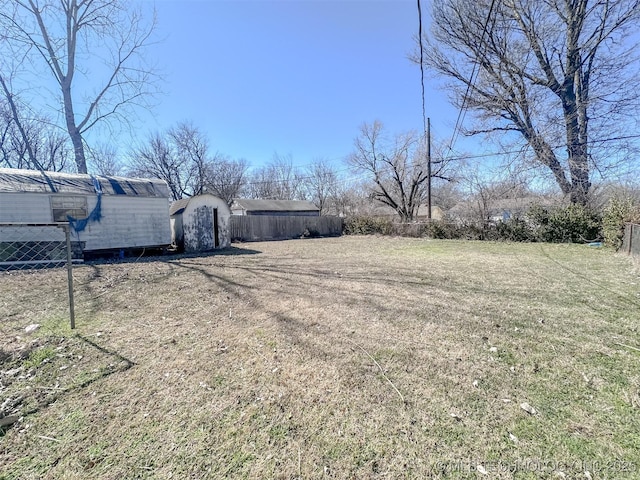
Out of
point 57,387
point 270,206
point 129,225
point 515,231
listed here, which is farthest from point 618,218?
point 270,206

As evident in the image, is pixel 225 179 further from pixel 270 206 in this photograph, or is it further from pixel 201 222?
pixel 201 222

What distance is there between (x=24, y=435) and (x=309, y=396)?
184 cm

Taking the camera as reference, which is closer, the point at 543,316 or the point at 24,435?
the point at 24,435

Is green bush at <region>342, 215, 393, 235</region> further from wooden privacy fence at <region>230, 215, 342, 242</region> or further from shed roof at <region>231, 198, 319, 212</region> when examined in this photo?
shed roof at <region>231, 198, 319, 212</region>

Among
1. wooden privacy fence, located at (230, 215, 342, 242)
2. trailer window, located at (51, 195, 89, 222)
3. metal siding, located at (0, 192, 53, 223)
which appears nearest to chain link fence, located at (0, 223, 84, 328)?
metal siding, located at (0, 192, 53, 223)

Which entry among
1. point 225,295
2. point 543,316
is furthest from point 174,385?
point 543,316

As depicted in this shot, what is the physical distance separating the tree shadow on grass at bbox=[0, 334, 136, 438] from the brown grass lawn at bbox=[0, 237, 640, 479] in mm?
15

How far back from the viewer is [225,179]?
3306 centimetres

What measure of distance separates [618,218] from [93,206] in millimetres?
17557

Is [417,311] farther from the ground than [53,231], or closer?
closer

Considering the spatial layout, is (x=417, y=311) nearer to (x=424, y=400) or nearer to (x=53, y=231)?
(x=424, y=400)

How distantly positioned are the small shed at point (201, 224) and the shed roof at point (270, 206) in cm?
1526

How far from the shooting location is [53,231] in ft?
26.7

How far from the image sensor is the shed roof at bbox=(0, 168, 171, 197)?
7.86 meters
